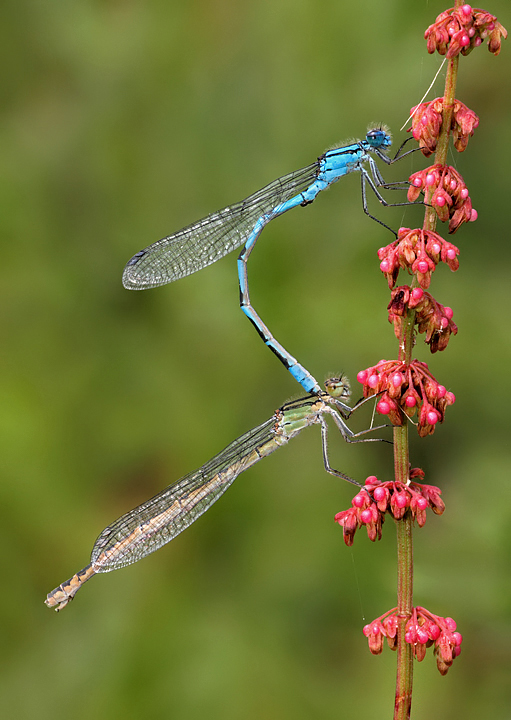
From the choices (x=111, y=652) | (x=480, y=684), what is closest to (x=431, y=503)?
(x=480, y=684)

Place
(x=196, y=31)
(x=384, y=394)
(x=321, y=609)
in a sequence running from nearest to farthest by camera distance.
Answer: (x=384, y=394), (x=321, y=609), (x=196, y=31)

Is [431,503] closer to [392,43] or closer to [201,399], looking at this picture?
[201,399]

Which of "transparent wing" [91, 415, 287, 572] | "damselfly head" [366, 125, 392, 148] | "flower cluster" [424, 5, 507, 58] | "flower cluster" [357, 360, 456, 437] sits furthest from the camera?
"transparent wing" [91, 415, 287, 572]

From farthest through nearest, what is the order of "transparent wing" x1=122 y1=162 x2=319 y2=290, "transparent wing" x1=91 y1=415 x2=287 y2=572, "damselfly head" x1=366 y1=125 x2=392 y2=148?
"transparent wing" x1=122 y1=162 x2=319 y2=290 → "transparent wing" x1=91 y1=415 x2=287 y2=572 → "damselfly head" x1=366 y1=125 x2=392 y2=148

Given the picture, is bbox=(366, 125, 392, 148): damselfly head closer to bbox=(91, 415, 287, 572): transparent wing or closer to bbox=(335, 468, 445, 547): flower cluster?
bbox=(91, 415, 287, 572): transparent wing

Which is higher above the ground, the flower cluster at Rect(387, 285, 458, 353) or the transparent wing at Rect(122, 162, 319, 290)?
the transparent wing at Rect(122, 162, 319, 290)

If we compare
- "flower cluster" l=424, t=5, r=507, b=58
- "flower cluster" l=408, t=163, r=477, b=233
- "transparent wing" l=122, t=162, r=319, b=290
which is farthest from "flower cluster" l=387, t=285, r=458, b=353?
"transparent wing" l=122, t=162, r=319, b=290
